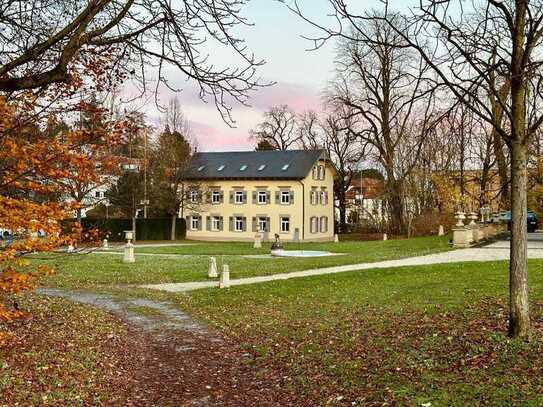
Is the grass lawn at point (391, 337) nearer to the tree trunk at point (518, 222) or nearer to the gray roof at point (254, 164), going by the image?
the tree trunk at point (518, 222)

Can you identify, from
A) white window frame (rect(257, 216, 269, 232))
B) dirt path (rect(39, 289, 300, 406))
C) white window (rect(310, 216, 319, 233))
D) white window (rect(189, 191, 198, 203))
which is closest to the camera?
dirt path (rect(39, 289, 300, 406))

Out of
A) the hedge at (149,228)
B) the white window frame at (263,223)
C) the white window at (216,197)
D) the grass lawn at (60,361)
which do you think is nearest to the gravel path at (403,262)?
the grass lawn at (60,361)

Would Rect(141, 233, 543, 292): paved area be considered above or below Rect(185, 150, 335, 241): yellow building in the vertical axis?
below

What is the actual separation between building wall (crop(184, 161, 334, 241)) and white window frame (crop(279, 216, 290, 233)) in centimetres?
15

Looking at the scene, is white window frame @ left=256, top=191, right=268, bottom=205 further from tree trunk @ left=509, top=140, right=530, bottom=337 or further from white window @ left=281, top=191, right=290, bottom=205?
tree trunk @ left=509, top=140, right=530, bottom=337

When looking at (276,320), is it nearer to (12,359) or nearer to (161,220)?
(12,359)

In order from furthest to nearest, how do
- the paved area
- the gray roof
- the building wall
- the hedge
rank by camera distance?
the gray roof
the building wall
the hedge
the paved area

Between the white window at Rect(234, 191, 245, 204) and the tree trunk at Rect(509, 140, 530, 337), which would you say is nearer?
the tree trunk at Rect(509, 140, 530, 337)

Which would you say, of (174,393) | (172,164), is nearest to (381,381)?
(174,393)

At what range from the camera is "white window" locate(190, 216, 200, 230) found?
2298 inches

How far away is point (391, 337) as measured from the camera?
812cm

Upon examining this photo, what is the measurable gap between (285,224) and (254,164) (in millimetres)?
7261

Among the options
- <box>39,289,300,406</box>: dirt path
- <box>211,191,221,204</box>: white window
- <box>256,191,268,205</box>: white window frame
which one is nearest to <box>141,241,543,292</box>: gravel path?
<box>39,289,300,406</box>: dirt path

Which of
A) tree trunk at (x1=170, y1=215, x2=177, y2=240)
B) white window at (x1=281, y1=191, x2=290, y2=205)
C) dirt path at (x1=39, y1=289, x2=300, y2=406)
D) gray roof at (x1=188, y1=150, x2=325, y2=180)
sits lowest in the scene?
dirt path at (x1=39, y1=289, x2=300, y2=406)
